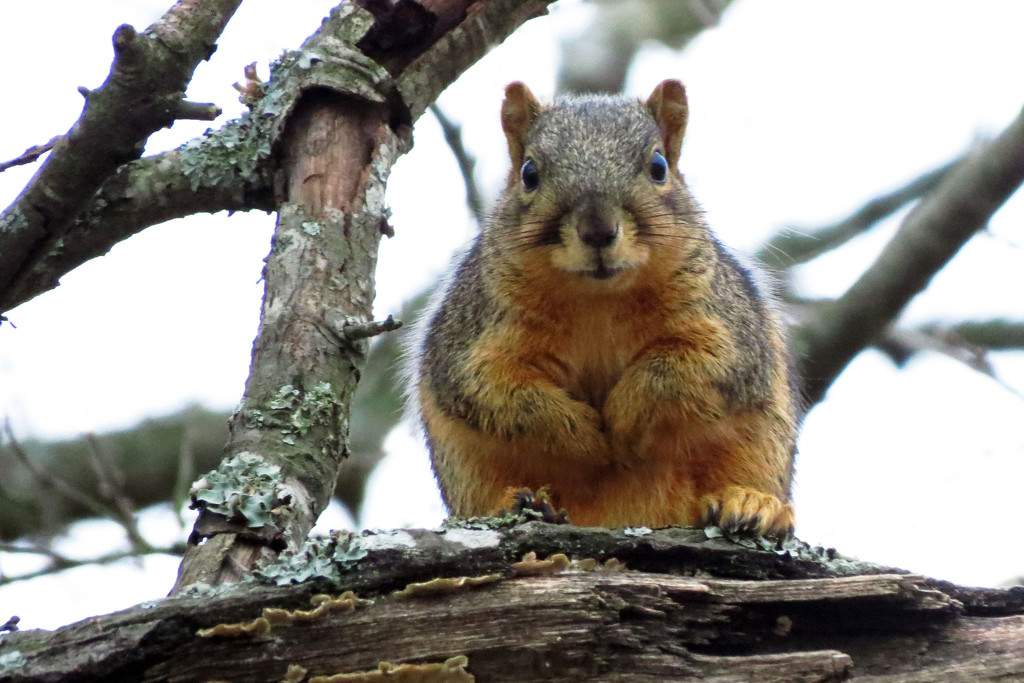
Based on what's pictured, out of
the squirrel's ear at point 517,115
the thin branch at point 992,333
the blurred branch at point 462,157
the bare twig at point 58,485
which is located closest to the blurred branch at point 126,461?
the bare twig at point 58,485

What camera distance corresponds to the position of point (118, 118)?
246 centimetres

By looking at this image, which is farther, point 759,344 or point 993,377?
point 993,377

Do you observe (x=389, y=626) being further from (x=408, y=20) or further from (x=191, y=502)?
(x=408, y=20)

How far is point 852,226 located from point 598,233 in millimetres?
3038

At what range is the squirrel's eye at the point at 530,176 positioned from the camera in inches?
141

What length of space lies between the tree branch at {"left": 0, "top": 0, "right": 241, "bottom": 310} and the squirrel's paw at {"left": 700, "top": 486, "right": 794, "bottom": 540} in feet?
5.05

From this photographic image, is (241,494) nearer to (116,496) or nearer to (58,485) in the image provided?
(116,496)

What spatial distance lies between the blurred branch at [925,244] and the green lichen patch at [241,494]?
272 centimetres

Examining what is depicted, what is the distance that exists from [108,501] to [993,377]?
386cm

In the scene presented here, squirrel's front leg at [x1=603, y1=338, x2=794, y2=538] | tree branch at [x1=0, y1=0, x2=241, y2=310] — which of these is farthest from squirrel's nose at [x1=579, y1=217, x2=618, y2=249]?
tree branch at [x1=0, y1=0, x2=241, y2=310]

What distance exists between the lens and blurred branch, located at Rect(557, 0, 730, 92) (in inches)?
266

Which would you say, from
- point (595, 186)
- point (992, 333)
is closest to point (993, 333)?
point (992, 333)

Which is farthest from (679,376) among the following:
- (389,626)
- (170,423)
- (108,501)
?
(170,423)

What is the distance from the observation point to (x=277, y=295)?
2775 mm
